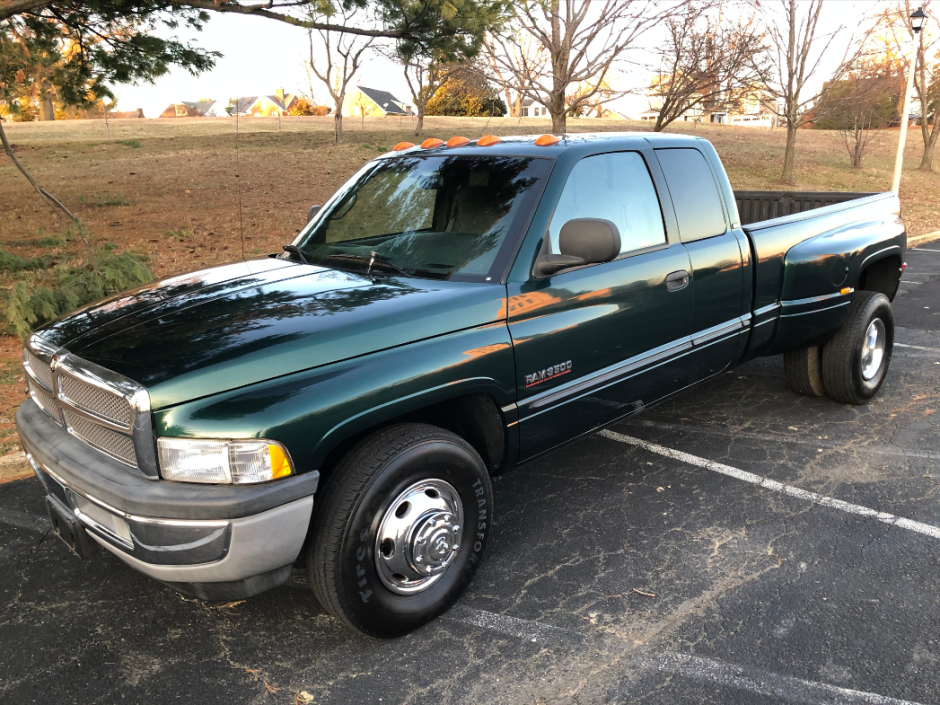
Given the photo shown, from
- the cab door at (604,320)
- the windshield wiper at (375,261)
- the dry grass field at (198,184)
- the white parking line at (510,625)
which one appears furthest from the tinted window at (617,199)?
the dry grass field at (198,184)

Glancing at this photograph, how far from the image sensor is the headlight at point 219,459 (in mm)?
2455

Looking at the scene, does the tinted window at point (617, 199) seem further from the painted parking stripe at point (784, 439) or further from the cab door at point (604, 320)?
the painted parking stripe at point (784, 439)

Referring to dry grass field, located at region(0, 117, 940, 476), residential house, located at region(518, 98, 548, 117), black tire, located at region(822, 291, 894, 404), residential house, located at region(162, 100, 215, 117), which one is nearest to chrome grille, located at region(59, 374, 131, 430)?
dry grass field, located at region(0, 117, 940, 476)

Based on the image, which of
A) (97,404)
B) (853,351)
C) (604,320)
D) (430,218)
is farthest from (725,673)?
(853,351)

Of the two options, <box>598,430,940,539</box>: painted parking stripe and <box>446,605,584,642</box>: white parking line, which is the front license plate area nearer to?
<box>446,605,584,642</box>: white parking line

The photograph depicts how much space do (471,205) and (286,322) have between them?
1.21 meters

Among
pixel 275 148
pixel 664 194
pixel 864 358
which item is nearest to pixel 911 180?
pixel 275 148

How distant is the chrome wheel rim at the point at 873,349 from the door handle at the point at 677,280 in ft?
6.73

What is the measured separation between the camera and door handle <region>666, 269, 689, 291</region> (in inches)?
154

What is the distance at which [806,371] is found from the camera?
5.44 metres

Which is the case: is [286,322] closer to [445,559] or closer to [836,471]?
[445,559]

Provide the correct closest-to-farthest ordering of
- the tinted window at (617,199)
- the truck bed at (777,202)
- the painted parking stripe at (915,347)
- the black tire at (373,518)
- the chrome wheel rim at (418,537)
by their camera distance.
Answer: the black tire at (373,518)
the chrome wheel rim at (418,537)
the tinted window at (617,199)
the truck bed at (777,202)
the painted parking stripe at (915,347)

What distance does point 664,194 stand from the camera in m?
4.10

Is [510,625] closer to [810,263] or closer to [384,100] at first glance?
[810,263]
